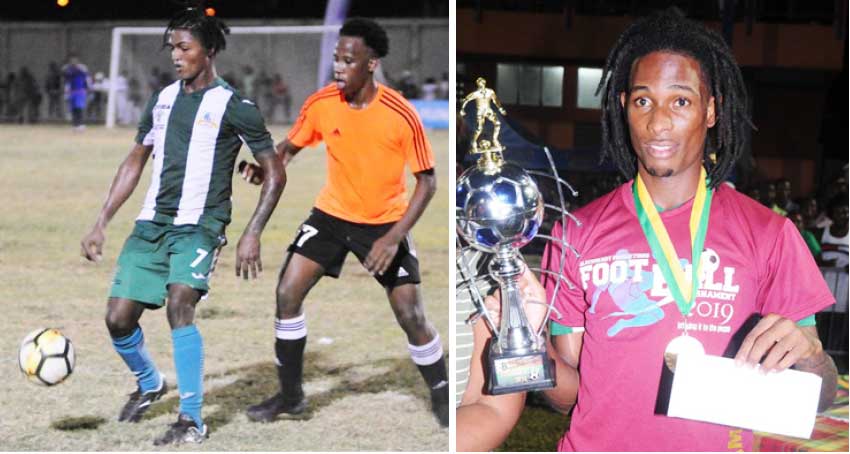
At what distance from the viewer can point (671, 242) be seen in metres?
2.13

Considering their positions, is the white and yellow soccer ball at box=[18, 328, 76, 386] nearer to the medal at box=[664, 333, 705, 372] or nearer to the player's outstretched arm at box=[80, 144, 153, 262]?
the player's outstretched arm at box=[80, 144, 153, 262]

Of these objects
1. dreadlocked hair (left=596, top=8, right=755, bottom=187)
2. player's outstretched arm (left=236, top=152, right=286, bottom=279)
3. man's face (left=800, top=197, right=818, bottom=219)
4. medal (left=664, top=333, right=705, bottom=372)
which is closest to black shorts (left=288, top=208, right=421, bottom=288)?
player's outstretched arm (left=236, top=152, right=286, bottom=279)

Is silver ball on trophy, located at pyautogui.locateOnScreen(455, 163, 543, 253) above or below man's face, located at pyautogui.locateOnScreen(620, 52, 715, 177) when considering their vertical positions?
below

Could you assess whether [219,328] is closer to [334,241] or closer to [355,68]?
[334,241]

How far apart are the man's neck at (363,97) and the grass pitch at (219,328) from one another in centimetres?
21

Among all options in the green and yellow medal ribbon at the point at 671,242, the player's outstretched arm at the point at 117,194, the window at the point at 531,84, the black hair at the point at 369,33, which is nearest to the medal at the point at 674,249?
the green and yellow medal ribbon at the point at 671,242

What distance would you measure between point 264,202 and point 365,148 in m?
0.40

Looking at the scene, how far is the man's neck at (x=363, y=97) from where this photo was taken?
4.11m

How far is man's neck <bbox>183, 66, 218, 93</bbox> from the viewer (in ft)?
13.2

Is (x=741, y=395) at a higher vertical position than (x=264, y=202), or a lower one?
lower

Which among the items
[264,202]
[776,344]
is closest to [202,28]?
[264,202]

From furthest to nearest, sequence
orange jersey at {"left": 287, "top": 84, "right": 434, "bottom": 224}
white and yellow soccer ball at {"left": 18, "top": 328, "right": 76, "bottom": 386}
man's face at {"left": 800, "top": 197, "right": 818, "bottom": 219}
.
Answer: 1. man's face at {"left": 800, "top": 197, "right": 818, "bottom": 219}
2. white and yellow soccer ball at {"left": 18, "top": 328, "right": 76, "bottom": 386}
3. orange jersey at {"left": 287, "top": 84, "right": 434, "bottom": 224}

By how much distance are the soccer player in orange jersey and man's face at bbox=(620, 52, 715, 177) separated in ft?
6.73

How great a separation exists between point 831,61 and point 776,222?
8517 millimetres
